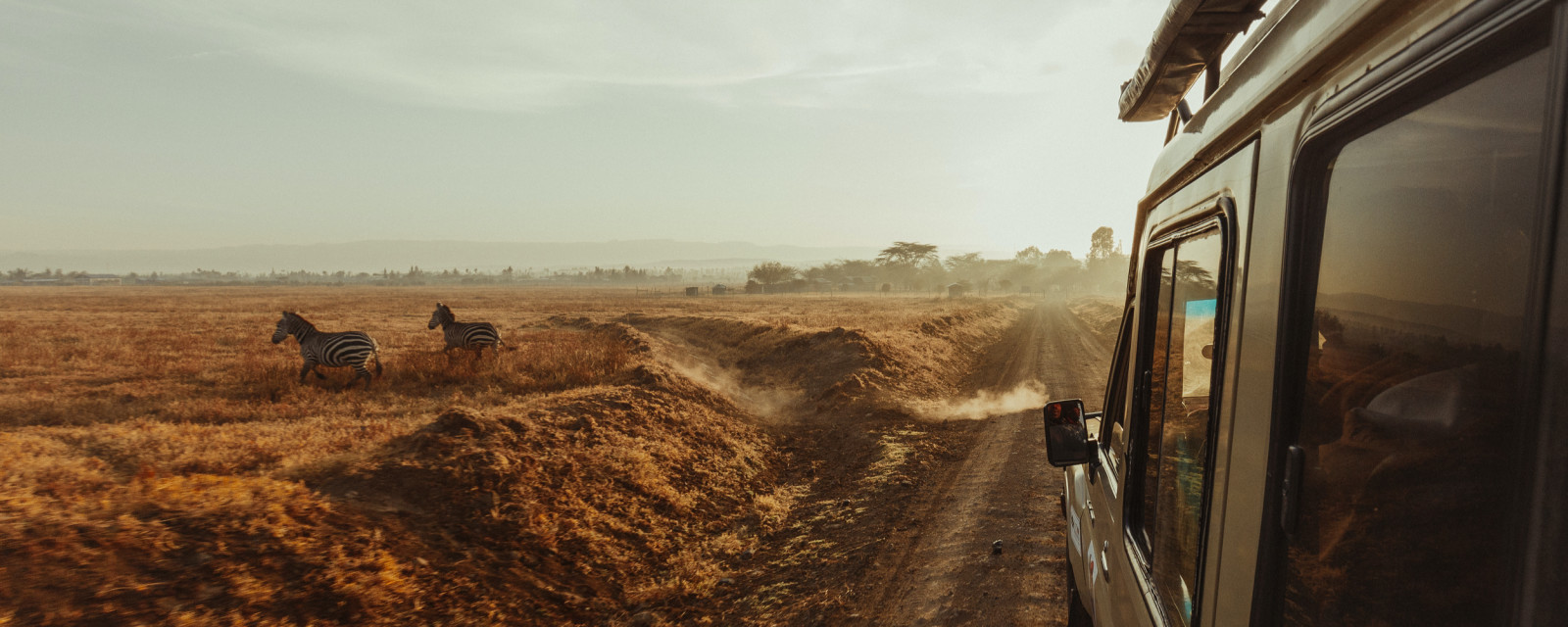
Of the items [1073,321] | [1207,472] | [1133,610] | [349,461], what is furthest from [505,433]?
[1073,321]

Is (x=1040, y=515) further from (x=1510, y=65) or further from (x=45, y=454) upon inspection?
(x=45, y=454)

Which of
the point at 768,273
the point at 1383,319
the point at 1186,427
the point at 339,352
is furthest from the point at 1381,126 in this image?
the point at 768,273

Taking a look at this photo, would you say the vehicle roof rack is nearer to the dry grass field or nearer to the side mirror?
the side mirror

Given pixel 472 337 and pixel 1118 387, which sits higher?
pixel 1118 387

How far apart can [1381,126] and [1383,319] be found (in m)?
0.29

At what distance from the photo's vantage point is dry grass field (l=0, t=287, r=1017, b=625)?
411 centimetres

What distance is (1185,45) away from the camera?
222 cm

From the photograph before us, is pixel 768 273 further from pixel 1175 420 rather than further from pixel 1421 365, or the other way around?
pixel 1421 365

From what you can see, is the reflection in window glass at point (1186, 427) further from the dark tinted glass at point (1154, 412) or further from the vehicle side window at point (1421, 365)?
the vehicle side window at point (1421, 365)

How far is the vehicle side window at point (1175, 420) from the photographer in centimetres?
181

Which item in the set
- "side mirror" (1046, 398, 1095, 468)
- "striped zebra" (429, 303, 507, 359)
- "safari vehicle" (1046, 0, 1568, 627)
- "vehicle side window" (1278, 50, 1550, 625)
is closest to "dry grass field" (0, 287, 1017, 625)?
"side mirror" (1046, 398, 1095, 468)

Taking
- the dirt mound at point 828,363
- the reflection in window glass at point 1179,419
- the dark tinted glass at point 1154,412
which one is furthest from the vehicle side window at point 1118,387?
the dirt mound at point 828,363

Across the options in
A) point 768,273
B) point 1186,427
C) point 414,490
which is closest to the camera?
point 1186,427

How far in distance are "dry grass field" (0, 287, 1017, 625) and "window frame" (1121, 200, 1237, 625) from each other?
10.9 ft
